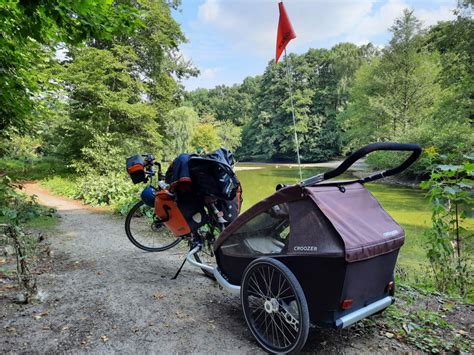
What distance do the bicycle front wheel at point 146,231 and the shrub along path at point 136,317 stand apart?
367 mm

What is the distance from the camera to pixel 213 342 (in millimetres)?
2186

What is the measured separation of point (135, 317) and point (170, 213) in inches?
41.9

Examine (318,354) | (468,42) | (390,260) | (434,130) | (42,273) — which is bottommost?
(42,273)

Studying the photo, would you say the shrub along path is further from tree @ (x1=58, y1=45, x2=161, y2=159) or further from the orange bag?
tree @ (x1=58, y1=45, x2=161, y2=159)

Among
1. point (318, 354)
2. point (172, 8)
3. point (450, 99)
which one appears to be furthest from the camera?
point (172, 8)

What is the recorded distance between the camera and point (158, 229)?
4.63 m

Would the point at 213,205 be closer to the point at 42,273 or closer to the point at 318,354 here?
the point at 318,354

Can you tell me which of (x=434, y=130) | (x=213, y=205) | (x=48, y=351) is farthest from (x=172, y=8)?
(x=48, y=351)

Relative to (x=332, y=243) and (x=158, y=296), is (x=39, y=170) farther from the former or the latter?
(x=332, y=243)

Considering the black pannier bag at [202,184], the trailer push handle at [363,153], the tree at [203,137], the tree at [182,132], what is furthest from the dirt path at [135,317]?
the tree at [203,137]

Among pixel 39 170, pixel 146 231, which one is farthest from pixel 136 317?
pixel 39 170

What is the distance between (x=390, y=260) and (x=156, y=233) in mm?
3477

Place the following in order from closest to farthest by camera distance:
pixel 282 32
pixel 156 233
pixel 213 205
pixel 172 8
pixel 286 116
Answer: pixel 213 205
pixel 282 32
pixel 156 233
pixel 172 8
pixel 286 116

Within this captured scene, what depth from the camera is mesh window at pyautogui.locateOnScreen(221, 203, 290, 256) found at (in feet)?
7.29
